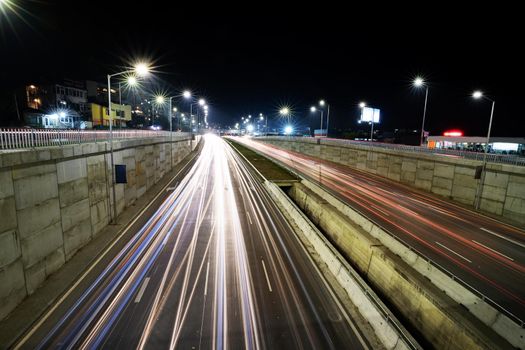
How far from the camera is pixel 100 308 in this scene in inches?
471

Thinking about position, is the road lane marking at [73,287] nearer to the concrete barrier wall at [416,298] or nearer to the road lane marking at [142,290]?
the road lane marking at [142,290]

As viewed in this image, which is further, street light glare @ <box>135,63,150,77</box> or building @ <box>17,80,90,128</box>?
building @ <box>17,80,90,128</box>

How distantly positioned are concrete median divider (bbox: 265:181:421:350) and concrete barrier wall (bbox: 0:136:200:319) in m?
15.1

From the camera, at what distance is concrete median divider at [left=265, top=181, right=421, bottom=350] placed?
32.3ft

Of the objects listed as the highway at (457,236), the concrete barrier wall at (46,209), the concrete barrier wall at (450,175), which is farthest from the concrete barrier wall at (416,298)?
the concrete barrier wall at (46,209)

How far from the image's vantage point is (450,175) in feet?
103

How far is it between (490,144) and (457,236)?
131 ft

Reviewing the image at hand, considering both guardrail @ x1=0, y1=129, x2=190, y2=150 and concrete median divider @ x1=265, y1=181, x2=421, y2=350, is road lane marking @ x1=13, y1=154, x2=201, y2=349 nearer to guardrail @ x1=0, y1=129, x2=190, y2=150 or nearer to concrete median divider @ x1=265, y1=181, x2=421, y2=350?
guardrail @ x1=0, y1=129, x2=190, y2=150

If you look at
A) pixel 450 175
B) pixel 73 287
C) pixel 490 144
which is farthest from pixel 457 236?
pixel 490 144

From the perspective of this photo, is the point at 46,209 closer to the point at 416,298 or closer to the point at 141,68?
the point at 141,68

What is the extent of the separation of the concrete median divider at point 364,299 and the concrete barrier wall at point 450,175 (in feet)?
65.1

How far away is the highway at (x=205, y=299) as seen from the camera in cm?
1044

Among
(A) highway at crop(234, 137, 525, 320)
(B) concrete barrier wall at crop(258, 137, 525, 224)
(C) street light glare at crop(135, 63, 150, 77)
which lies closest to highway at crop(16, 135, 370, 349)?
(A) highway at crop(234, 137, 525, 320)

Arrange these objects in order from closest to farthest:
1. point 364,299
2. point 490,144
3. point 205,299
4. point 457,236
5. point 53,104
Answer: point 364,299 < point 205,299 < point 457,236 < point 490,144 < point 53,104
